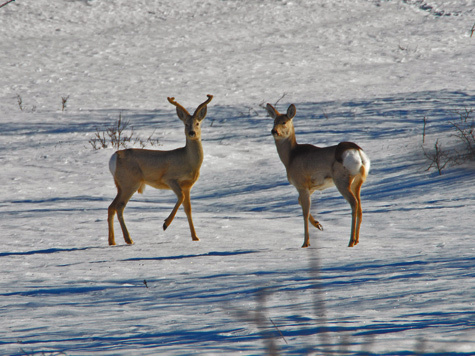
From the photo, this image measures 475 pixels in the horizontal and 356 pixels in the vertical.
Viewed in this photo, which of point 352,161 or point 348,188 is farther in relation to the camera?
point 348,188

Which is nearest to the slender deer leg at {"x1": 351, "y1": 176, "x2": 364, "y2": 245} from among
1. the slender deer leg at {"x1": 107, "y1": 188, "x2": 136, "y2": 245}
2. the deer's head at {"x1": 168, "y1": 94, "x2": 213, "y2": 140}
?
the deer's head at {"x1": 168, "y1": 94, "x2": 213, "y2": 140}

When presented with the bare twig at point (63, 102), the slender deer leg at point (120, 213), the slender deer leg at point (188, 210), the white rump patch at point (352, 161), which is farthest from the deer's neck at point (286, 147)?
the bare twig at point (63, 102)

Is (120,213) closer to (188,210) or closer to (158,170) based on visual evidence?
(158,170)

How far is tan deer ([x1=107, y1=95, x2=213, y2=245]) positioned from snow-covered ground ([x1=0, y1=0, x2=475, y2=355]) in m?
0.52

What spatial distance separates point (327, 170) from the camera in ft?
25.6

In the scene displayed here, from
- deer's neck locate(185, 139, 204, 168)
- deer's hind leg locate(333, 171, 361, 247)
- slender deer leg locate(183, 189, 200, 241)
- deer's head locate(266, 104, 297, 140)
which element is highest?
deer's head locate(266, 104, 297, 140)

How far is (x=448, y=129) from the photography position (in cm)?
1477

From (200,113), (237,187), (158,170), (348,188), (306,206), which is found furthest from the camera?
(237,187)

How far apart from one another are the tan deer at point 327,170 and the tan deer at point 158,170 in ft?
3.89

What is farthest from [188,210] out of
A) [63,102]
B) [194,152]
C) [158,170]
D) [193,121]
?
[63,102]

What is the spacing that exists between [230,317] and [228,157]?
1026 centimetres

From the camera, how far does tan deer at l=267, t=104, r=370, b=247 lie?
24.8 ft

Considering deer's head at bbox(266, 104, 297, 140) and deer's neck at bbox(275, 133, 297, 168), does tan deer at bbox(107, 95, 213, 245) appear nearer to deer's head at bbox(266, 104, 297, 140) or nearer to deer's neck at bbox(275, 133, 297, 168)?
deer's head at bbox(266, 104, 297, 140)

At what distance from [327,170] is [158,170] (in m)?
2.23
